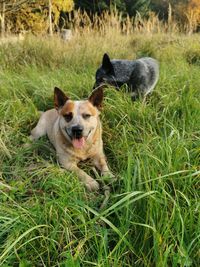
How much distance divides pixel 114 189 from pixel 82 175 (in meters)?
0.37

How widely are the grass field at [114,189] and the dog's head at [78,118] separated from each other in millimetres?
259

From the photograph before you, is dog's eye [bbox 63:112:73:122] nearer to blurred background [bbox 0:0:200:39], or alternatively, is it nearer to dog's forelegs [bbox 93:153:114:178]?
dog's forelegs [bbox 93:153:114:178]

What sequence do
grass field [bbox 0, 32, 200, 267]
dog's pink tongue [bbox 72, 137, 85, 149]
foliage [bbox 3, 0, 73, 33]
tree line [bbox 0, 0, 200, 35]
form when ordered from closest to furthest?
grass field [bbox 0, 32, 200, 267], dog's pink tongue [bbox 72, 137, 85, 149], tree line [bbox 0, 0, 200, 35], foliage [bbox 3, 0, 73, 33]

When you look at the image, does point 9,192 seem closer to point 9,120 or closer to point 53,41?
point 9,120

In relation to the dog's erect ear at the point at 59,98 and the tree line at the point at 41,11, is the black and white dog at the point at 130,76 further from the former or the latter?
the tree line at the point at 41,11

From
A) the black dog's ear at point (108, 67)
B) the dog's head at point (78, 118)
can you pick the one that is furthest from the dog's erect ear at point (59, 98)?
the black dog's ear at point (108, 67)

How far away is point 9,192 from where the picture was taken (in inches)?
98.4

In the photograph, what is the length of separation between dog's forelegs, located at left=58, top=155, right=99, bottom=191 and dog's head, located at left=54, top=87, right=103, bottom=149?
0.16 m

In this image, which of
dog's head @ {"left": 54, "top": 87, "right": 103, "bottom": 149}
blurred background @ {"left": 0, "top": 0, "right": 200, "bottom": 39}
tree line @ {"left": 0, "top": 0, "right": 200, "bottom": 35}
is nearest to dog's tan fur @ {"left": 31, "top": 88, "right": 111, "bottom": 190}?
dog's head @ {"left": 54, "top": 87, "right": 103, "bottom": 149}

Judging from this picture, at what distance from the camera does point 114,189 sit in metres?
2.66

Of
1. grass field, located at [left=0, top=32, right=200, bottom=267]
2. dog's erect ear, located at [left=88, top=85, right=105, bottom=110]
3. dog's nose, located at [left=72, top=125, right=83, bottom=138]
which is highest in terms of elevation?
dog's erect ear, located at [left=88, top=85, right=105, bottom=110]

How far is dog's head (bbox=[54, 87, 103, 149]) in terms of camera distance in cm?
305

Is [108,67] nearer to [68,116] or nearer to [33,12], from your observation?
[68,116]

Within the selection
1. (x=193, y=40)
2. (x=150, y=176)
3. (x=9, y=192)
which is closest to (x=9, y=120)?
(x=9, y=192)
